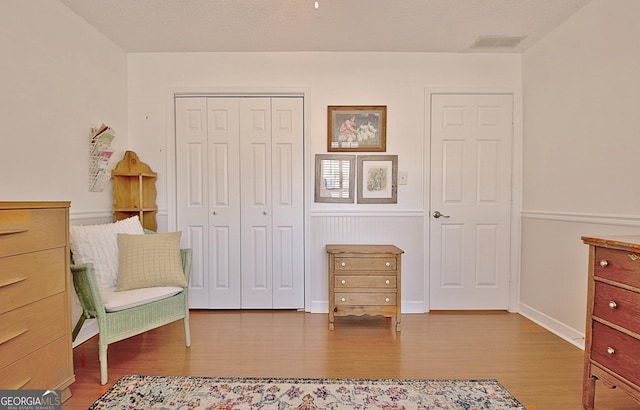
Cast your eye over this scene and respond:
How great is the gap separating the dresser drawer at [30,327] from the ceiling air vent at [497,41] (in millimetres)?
3595

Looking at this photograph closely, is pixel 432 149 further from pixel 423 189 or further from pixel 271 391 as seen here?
pixel 271 391

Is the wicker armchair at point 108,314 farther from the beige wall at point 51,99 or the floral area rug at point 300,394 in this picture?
the beige wall at point 51,99

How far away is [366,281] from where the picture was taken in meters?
2.75

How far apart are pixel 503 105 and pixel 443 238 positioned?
1405 mm

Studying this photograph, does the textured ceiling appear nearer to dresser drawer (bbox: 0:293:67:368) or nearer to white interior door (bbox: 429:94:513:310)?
white interior door (bbox: 429:94:513:310)

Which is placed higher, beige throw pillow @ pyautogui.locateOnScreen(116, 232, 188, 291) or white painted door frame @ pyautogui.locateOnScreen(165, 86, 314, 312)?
white painted door frame @ pyautogui.locateOnScreen(165, 86, 314, 312)

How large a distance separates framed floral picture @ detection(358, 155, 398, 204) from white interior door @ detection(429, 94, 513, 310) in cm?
38

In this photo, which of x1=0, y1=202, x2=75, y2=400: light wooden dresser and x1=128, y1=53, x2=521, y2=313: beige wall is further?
x1=128, y1=53, x2=521, y2=313: beige wall

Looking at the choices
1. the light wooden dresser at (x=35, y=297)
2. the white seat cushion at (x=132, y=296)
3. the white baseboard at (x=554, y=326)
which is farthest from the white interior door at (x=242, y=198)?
the white baseboard at (x=554, y=326)

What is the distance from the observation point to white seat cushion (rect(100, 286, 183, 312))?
200 cm

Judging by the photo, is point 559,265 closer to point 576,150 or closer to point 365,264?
point 576,150

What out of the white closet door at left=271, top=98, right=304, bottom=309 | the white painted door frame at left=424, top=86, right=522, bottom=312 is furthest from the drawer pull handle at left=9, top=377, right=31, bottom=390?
the white painted door frame at left=424, top=86, right=522, bottom=312

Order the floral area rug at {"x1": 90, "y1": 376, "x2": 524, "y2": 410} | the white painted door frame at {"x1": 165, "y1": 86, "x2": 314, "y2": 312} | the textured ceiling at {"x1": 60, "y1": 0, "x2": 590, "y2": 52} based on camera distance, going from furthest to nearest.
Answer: the white painted door frame at {"x1": 165, "y1": 86, "x2": 314, "y2": 312}
the textured ceiling at {"x1": 60, "y1": 0, "x2": 590, "y2": 52}
the floral area rug at {"x1": 90, "y1": 376, "x2": 524, "y2": 410}

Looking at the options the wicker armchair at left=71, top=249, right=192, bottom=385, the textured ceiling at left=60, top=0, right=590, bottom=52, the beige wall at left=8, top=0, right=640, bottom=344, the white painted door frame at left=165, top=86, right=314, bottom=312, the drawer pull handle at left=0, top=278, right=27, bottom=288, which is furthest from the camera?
the white painted door frame at left=165, top=86, right=314, bottom=312
